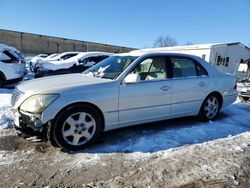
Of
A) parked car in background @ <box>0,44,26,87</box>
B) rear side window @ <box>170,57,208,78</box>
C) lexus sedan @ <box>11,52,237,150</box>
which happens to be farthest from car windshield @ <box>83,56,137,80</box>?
parked car in background @ <box>0,44,26,87</box>

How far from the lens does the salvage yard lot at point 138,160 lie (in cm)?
332

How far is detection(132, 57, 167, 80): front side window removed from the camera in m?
4.94

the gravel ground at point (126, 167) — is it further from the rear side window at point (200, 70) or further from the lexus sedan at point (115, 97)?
the rear side window at point (200, 70)

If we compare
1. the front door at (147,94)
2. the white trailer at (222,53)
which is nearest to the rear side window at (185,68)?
the front door at (147,94)

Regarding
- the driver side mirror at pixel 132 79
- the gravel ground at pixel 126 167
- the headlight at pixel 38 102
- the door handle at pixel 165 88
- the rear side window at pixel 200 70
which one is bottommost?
the gravel ground at pixel 126 167

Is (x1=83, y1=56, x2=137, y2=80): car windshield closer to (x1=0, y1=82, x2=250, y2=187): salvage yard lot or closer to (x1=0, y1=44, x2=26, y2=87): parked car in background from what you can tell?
(x1=0, y1=82, x2=250, y2=187): salvage yard lot

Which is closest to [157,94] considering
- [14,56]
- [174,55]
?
[174,55]

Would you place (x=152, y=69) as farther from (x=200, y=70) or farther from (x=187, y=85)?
(x=200, y=70)

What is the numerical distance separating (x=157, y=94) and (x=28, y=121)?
2283mm

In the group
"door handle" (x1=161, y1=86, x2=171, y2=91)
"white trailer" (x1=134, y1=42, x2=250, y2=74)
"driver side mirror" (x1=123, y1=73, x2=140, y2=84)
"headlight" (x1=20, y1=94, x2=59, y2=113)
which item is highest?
"white trailer" (x1=134, y1=42, x2=250, y2=74)

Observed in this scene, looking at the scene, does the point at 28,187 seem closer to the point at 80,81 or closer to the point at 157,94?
the point at 80,81

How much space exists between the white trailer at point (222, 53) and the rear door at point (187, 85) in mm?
18389

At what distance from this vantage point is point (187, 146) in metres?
4.49

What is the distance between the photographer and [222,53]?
80.0 ft
